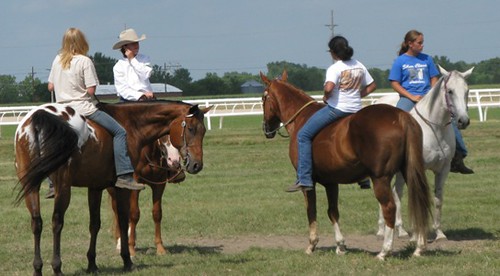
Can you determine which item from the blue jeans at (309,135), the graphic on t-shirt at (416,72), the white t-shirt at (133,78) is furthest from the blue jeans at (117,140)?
the graphic on t-shirt at (416,72)

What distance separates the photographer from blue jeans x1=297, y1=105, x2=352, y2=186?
11.1 m

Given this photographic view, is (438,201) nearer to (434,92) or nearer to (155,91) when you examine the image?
(434,92)

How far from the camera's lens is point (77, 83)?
1004 centimetres

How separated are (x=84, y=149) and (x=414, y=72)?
485cm

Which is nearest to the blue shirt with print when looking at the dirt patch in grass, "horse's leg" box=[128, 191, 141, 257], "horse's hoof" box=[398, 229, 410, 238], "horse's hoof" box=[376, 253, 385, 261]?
"horse's hoof" box=[398, 229, 410, 238]

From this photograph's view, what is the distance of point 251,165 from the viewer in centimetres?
2255

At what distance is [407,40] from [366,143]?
265 centimetres

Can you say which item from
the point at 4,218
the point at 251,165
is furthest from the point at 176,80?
the point at 4,218

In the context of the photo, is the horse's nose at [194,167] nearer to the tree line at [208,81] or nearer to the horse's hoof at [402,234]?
the horse's hoof at [402,234]

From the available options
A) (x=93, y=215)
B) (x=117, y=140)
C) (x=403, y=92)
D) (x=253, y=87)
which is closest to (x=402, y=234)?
(x=403, y=92)

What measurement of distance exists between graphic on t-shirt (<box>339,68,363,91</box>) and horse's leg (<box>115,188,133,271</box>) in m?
2.81

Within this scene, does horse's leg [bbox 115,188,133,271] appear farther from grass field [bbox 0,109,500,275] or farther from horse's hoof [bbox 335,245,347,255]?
horse's hoof [bbox 335,245,347,255]

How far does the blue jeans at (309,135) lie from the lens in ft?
36.4

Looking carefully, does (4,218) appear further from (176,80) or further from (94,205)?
(176,80)
